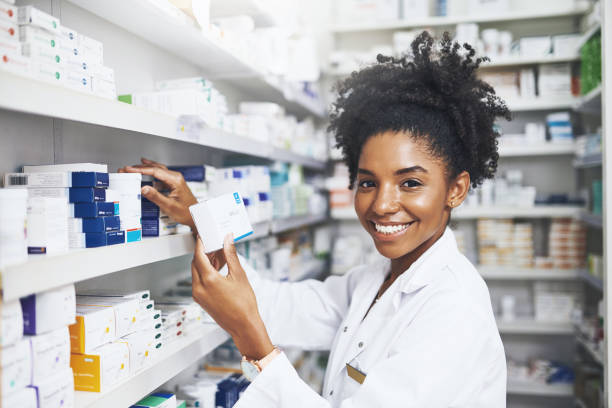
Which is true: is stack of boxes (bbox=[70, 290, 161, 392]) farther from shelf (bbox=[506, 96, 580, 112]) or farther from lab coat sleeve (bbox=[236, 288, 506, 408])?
shelf (bbox=[506, 96, 580, 112])

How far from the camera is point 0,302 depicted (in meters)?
0.91

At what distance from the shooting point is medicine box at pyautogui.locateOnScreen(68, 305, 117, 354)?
1212mm

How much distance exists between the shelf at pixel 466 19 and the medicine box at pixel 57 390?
3.58 metres

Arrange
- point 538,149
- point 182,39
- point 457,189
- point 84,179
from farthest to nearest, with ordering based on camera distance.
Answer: point 538,149, point 182,39, point 457,189, point 84,179

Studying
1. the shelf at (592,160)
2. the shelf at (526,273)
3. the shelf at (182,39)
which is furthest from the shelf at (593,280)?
the shelf at (182,39)

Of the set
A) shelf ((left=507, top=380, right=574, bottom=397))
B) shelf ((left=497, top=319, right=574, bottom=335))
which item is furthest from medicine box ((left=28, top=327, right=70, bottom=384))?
shelf ((left=507, top=380, right=574, bottom=397))

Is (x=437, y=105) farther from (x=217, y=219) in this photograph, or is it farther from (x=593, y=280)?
(x=593, y=280)

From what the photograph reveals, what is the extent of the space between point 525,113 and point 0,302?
13.6ft

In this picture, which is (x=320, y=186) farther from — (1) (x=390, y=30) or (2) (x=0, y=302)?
(2) (x=0, y=302)

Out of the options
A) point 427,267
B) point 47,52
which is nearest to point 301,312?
point 427,267

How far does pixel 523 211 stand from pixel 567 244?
0.43m

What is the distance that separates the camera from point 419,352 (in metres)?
1.24

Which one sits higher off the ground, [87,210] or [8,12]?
[8,12]

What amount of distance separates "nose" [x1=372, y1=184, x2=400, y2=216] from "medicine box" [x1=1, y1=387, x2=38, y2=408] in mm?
973
